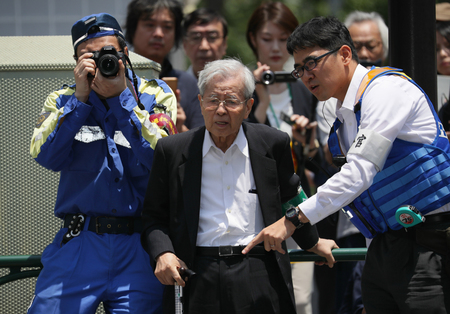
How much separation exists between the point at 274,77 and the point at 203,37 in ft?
3.16

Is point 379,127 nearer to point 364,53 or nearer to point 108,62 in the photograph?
point 108,62

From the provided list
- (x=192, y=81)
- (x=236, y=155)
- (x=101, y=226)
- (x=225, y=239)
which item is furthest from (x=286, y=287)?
(x=192, y=81)

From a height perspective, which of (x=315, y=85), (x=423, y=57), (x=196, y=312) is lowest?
(x=196, y=312)

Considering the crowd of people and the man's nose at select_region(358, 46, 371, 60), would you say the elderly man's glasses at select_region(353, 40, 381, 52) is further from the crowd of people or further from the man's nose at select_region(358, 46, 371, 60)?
the crowd of people

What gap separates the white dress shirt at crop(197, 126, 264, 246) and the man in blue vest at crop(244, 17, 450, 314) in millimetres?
192

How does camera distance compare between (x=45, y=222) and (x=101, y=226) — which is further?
(x=45, y=222)

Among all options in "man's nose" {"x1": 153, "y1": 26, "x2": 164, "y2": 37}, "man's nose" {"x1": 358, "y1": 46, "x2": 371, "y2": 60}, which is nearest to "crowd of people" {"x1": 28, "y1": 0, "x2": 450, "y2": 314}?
"man's nose" {"x1": 153, "y1": 26, "x2": 164, "y2": 37}

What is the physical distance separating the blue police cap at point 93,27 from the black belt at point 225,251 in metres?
1.27

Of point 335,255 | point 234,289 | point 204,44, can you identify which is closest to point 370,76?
point 335,255

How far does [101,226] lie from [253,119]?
1.79 meters

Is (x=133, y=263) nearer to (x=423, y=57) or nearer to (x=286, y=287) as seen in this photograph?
(x=286, y=287)

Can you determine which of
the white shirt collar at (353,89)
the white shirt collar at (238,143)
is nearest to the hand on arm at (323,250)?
the white shirt collar at (238,143)

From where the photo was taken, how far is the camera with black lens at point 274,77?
4332mm

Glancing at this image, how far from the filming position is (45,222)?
367 cm
